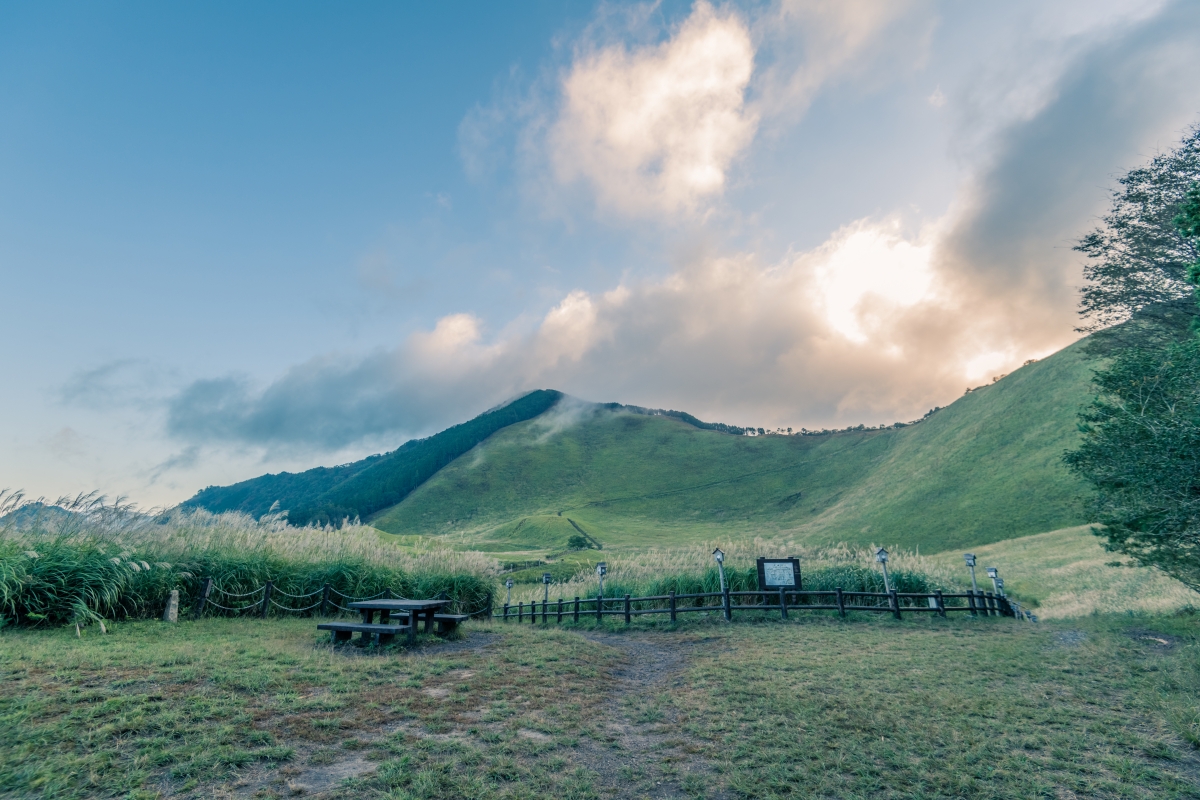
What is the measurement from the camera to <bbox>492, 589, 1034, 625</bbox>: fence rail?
1619 cm

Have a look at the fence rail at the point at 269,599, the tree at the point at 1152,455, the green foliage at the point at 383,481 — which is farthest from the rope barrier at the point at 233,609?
the green foliage at the point at 383,481

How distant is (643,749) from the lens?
19.5 feet

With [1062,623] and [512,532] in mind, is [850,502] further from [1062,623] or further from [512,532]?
[1062,623]

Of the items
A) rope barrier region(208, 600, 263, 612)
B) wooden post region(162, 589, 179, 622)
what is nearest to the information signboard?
rope barrier region(208, 600, 263, 612)

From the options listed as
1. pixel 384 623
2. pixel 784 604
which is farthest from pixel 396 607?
pixel 784 604

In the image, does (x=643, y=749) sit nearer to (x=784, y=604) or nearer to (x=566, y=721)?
(x=566, y=721)

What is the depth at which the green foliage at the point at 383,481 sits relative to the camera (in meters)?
115

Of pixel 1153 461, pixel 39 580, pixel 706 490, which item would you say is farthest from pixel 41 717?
pixel 706 490

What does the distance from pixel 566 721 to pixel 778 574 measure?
12.4 meters

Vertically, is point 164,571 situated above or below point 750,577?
above

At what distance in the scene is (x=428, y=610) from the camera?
1110 cm

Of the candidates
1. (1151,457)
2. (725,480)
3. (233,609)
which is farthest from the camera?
(725,480)

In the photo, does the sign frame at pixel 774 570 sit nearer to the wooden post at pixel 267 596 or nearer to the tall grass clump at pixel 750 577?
the tall grass clump at pixel 750 577

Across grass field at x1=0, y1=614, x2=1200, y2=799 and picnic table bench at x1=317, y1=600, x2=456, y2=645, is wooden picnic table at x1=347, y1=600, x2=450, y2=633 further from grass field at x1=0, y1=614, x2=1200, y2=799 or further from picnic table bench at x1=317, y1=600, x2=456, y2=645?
grass field at x1=0, y1=614, x2=1200, y2=799
